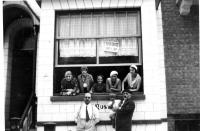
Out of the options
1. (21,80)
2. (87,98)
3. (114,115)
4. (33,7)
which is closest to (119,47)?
(87,98)

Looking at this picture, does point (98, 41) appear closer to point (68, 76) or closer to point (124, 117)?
point (68, 76)

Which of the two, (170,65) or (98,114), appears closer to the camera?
(98,114)

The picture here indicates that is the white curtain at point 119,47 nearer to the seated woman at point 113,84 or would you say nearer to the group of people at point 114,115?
the seated woman at point 113,84

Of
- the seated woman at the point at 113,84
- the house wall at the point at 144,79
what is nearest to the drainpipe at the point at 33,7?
the house wall at the point at 144,79

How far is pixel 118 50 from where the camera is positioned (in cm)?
1152

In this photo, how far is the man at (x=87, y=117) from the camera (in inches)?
390

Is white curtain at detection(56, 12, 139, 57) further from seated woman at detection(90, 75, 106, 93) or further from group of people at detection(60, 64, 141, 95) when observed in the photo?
seated woman at detection(90, 75, 106, 93)

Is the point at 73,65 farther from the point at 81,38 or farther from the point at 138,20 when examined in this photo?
the point at 138,20

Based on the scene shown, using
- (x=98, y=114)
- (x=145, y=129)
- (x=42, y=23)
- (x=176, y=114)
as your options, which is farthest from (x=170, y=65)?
(x=42, y=23)

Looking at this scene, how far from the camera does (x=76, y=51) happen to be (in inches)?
456

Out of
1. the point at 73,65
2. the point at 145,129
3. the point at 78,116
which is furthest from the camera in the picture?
the point at 73,65

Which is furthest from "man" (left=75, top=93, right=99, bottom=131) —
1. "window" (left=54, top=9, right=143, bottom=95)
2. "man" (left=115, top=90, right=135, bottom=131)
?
"window" (left=54, top=9, right=143, bottom=95)

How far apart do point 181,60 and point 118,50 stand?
6.94 feet

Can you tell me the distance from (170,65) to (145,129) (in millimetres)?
2420
